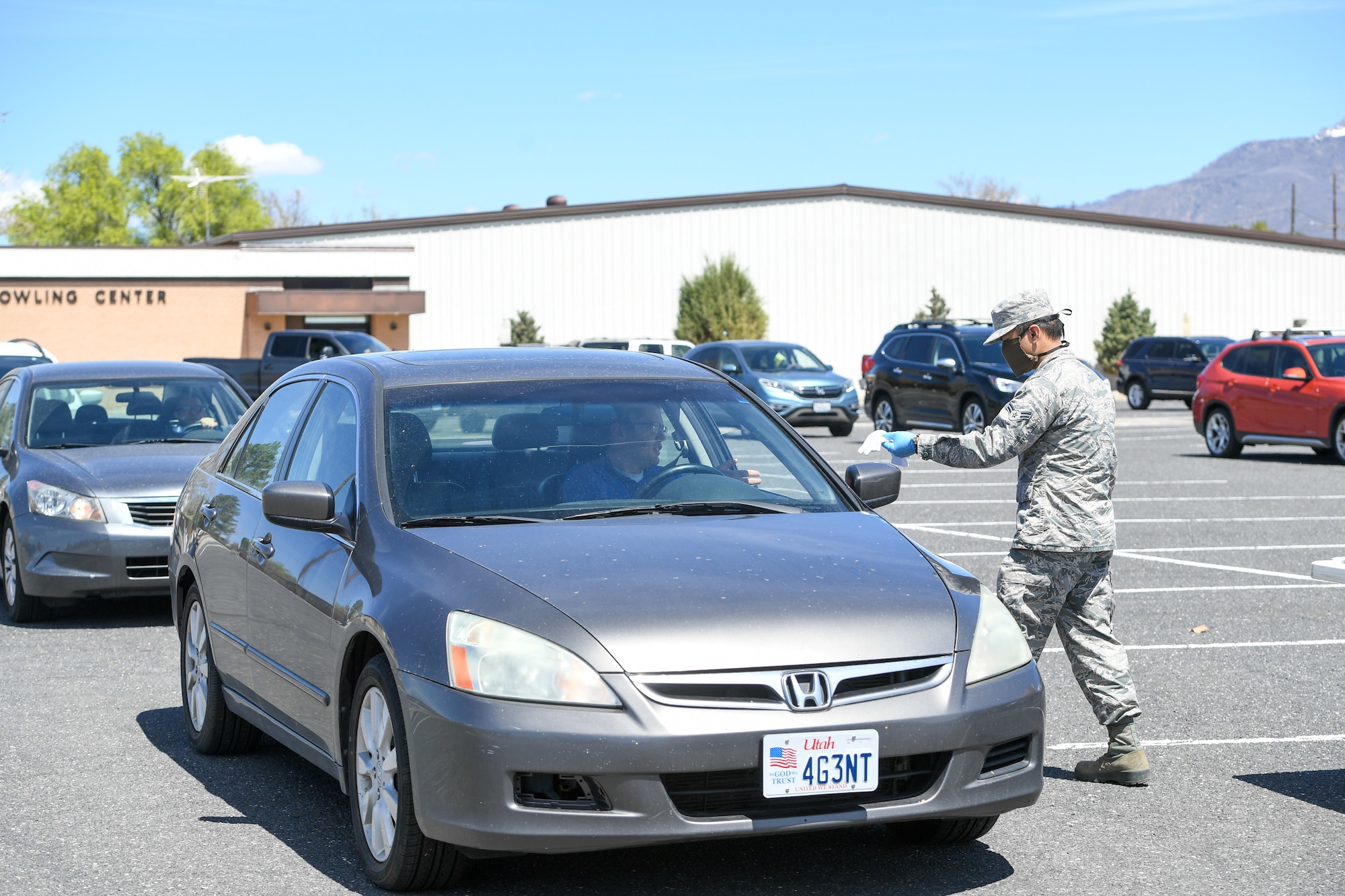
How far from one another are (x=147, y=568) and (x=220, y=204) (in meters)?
108

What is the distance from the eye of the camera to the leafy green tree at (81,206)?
105 meters

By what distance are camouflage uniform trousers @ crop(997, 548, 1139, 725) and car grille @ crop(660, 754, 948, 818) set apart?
1.67 m

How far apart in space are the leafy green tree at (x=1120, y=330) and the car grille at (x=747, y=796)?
52.3 m

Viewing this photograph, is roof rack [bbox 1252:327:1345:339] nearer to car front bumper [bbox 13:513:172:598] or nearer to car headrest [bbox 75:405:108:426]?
car headrest [bbox 75:405:108:426]

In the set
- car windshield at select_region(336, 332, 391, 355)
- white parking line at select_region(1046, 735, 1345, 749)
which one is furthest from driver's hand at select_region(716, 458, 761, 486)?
car windshield at select_region(336, 332, 391, 355)

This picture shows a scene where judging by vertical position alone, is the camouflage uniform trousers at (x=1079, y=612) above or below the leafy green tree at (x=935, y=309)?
below

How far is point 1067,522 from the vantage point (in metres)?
5.59

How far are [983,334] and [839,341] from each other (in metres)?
30.2

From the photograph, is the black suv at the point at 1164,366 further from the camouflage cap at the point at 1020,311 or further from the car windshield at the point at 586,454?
the car windshield at the point at 586,454

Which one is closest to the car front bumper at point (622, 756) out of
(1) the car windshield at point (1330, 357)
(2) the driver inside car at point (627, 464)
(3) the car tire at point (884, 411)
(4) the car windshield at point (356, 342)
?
(2) the driver inside car at point (627, 464)

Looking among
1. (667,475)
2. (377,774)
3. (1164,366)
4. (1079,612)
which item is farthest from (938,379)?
(377,774)

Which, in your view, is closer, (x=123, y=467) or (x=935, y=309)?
(x=123, y=467)

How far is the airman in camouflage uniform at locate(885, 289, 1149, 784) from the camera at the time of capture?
5.58m

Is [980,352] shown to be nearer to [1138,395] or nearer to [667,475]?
[1138,395]
